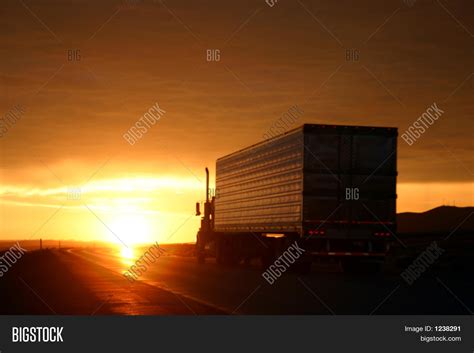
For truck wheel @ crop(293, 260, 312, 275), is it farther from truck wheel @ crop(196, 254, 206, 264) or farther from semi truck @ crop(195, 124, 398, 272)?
truck wheel @ crop(196, 254, 206, 264)

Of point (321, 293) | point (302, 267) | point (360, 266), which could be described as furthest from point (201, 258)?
point (321, 293)

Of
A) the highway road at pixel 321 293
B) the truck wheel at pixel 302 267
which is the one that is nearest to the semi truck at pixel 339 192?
the truck wheel at pixel 302 267

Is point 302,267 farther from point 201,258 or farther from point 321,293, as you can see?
point 201,258

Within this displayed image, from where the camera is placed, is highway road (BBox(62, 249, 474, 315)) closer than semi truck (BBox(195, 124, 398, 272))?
Yes

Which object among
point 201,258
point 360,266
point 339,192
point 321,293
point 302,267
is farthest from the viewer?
point 201,258

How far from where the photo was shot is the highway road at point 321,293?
54.7ft

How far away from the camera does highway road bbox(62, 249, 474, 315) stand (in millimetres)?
16688

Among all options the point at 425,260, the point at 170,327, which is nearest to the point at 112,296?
the point at 170,327

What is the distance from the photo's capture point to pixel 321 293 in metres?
20.6

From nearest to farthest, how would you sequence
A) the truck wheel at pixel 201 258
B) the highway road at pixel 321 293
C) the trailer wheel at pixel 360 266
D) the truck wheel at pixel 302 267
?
the highway road at pixel 321 293, the trailer wheel at pixel 360 266, the truck wheel at pixel 302 267, the truck wheel at pixel 201 258

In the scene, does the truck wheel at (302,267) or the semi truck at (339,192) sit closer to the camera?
the semi truck at (339,192)

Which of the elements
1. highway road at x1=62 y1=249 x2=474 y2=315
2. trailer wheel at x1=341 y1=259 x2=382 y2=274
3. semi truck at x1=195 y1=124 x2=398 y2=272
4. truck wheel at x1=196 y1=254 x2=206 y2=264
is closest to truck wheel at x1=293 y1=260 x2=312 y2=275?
semi truck at x1=195 y1=124 x2=398 y2=272

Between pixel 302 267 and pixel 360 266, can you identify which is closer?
pixel 302 267

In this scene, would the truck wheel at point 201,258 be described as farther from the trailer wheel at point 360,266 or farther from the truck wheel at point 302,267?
the truck wheel at point 302,267
